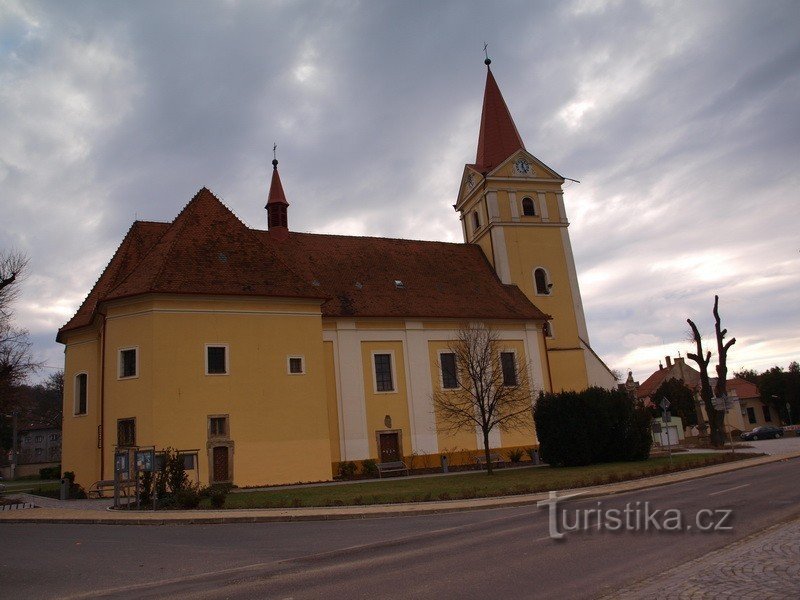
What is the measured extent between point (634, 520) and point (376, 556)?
5.22 m

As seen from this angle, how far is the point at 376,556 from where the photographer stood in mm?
9836

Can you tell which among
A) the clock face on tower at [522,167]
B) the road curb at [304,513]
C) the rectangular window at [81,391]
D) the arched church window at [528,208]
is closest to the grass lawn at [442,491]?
the road curb at [304,513]

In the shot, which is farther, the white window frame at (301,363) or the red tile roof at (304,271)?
the white window frame at (301,363)

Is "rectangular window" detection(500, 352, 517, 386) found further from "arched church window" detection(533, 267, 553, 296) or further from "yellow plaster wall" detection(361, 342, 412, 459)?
"arched church window" detection(533, 267, 553, 296)

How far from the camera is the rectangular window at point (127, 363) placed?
87.0ft

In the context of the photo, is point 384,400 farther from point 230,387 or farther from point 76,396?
point 76,396

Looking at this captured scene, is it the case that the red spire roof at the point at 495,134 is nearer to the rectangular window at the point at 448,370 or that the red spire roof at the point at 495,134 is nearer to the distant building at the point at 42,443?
the rectangular window at the point at 448,370

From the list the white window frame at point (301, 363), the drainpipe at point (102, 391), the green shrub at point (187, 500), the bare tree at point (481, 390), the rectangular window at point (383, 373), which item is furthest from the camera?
the rectangular window at point (383, 373)

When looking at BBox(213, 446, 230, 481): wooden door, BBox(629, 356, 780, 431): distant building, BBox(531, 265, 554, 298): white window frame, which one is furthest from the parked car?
BBox(213, 446, 230, 481): wooden door

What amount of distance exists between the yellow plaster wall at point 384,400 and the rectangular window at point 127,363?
10640mm

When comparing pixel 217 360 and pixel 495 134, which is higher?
pixel 495 134

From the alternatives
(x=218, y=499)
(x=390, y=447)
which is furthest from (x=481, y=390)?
(x=218, y=499)

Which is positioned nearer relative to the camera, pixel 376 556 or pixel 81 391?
pixel 376 556

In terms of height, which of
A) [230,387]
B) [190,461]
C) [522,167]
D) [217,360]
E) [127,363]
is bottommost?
[190,461]
